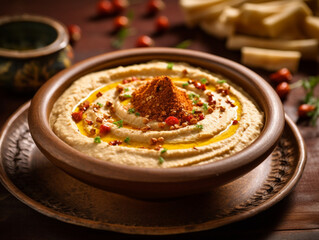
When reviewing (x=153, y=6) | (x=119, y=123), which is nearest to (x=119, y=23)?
(x=153, y=6)

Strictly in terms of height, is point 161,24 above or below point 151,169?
below

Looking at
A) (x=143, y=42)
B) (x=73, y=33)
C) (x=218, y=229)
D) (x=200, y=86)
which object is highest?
(x=200, y=86)

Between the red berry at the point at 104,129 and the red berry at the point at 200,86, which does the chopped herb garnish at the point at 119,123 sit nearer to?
the red berry at the point at 104,129

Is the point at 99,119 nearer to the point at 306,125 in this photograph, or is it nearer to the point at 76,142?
the point at 76,142

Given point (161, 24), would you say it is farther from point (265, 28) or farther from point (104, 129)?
point (104, 129)

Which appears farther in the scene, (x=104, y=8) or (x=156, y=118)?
(x=104, y=8)

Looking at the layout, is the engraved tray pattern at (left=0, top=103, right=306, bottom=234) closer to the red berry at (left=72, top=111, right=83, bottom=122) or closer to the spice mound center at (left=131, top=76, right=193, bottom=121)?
the red berry at (left=72, top=111, right=83, bottom=122)
